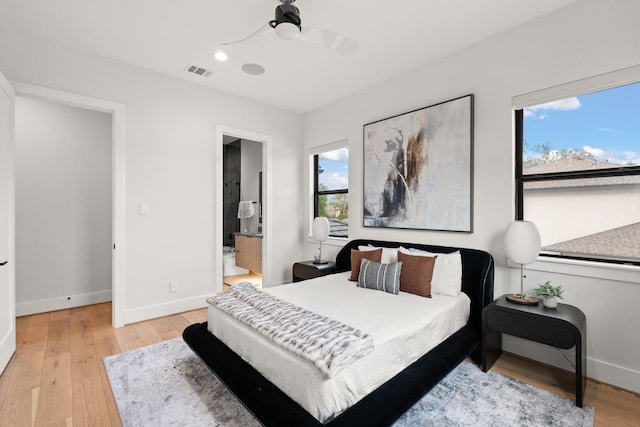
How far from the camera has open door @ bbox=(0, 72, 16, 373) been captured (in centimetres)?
231

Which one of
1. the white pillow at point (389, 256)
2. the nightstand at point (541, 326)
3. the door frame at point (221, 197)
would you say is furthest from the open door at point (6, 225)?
the nightstand at point (541, 326)

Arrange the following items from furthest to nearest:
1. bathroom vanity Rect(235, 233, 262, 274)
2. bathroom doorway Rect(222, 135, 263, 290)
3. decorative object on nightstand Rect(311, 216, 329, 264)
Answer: bathroom doorway Rect(222, 135, 263, 290) → bathroom vanity Rect(235, 233, 262, 274) → decorative object on nightstand Rect(311, 216, 329, 264)

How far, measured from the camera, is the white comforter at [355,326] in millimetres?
1434

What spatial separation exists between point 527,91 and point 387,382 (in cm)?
252

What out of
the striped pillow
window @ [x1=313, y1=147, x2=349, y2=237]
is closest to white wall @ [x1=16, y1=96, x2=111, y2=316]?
window @ [x1=313, y1=147, x2=349, y2=237]

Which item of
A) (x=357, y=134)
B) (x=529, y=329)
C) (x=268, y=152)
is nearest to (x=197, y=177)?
(x=268, y=152)

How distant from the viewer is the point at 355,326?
186 cm

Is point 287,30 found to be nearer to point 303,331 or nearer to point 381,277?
point 303,331

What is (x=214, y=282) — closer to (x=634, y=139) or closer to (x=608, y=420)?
(x=608, y=420)

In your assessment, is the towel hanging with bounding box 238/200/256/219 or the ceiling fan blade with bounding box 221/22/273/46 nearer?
the ceiling fan blade with bounding box 221/22/273/46

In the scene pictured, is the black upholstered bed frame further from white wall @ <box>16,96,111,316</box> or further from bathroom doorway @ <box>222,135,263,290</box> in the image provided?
bathroom doorway @ <box>222,135,263,290</box>

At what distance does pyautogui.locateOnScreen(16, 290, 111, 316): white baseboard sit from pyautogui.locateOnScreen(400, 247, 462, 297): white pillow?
4.20 metres

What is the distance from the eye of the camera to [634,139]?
6.93 feet

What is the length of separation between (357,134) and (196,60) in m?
2.05
